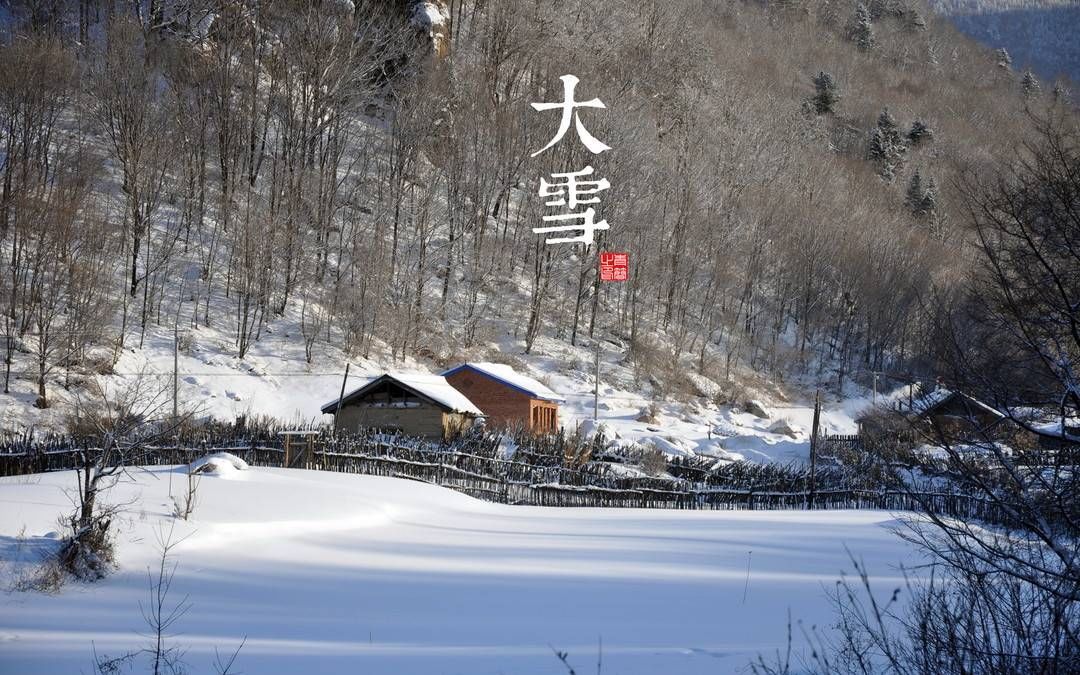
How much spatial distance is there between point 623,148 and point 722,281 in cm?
1203

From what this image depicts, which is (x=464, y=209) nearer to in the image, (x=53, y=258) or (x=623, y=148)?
(x=623, y=148)

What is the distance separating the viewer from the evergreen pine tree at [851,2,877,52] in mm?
134000

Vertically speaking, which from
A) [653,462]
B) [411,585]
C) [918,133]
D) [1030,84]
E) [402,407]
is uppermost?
[1030,84]

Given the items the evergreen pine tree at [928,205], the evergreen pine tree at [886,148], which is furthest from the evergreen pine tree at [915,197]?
the evergreen pine tree at [886,148]

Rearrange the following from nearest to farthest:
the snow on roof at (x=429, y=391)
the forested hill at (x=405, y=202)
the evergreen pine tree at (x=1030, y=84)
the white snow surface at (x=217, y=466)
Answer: the white snow surface at (x=217, y=466), the snow on roof at (x=429, y=391), the forested hill at (x=405, y=202), the evergreen pine tree at (x=1030, y=84)

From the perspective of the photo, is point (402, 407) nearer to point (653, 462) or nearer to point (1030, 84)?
point (653, 462)

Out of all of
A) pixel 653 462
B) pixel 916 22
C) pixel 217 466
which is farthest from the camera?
pixel 916 22

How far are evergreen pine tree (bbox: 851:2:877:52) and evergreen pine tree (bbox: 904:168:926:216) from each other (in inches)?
2205

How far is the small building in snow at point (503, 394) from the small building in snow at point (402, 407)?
381cm

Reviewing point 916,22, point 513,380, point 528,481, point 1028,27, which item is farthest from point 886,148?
point 1028,27

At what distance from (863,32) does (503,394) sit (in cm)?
12168

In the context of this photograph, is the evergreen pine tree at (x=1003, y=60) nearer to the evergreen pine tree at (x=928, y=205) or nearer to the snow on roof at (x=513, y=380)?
the evergreen pine tree at (x=928, y=205)

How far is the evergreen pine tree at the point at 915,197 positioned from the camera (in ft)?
274

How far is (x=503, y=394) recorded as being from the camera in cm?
3456
